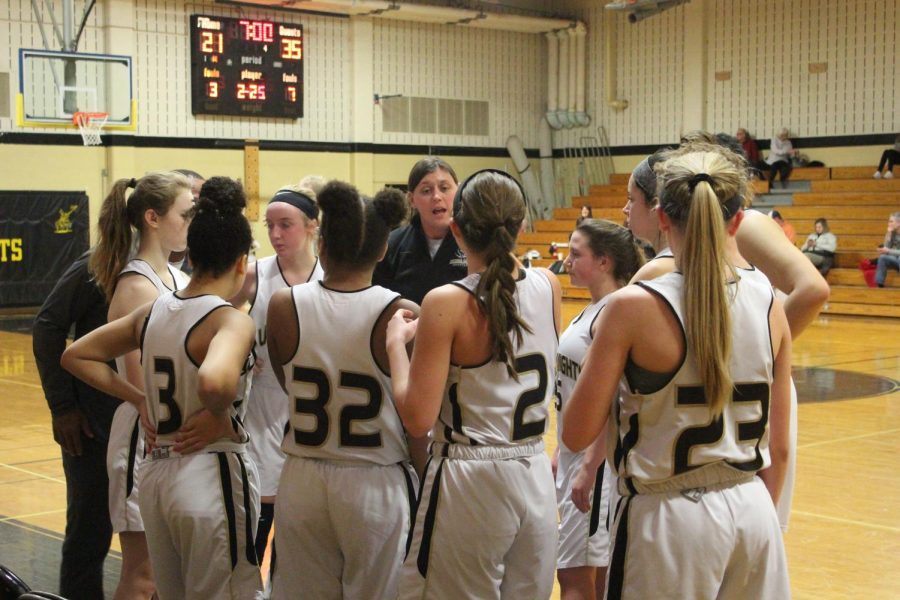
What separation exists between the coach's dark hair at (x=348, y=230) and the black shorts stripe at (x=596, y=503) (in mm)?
1118

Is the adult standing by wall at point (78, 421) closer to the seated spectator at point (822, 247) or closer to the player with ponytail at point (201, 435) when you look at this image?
the player with ponytail at point (201, 435)

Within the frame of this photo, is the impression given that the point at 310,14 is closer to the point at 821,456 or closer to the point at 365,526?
the point at 821,456

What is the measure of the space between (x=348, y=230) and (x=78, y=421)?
1.50 meters

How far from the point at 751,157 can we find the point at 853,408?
12.8 m

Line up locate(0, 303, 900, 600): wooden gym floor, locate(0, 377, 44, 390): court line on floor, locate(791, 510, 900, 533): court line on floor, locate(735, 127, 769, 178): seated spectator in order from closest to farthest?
locate(0, 303, 900, 600): wooden gym floor → locate(791, 510, 900, 533): court line on floor → locate(0, 377, 44, 390): court line on floor → locate(735, 127, 769, 178): seated spectator

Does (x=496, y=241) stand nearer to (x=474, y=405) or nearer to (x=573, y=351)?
(x=474, y=405)

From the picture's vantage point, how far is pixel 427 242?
4285mm

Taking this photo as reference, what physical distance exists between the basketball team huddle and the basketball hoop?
14976 millimetres

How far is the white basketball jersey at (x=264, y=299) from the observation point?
4.26 metres

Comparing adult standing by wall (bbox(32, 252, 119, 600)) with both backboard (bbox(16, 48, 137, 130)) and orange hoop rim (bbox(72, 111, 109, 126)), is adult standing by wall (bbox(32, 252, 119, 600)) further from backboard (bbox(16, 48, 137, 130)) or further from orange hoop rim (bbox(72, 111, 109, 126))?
orange hoop rim (bbox(72, 111, 109, 126))

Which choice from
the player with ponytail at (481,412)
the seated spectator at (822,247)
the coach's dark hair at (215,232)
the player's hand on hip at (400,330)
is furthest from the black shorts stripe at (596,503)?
the seated spectator at (822,247)

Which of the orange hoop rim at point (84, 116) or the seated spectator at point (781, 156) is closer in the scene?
the orange hoop rim at point (84, 116)

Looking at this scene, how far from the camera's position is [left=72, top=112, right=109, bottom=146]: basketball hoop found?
56.8 feet

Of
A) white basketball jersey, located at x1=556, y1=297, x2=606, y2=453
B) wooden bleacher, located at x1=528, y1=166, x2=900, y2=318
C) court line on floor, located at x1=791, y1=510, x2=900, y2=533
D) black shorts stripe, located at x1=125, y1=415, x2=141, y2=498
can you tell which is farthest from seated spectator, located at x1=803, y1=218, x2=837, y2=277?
black shorts stripe, located at x1=125, y1=415, x2=141, y2=498
